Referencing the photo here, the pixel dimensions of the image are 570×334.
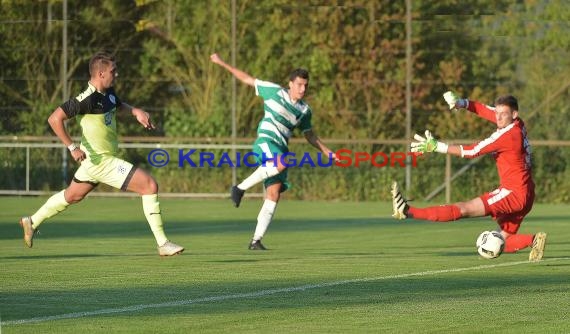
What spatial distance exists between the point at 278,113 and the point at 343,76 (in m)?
16.0

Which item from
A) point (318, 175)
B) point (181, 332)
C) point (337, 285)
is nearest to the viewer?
point (181, 332)

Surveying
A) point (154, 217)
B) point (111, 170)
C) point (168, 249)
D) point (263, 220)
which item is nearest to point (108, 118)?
point (111, 170)

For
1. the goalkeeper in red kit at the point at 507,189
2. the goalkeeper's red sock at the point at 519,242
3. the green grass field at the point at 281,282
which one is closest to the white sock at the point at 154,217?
the green grass field at the point at 281,282

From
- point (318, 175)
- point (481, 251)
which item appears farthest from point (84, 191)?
point (318, 175)

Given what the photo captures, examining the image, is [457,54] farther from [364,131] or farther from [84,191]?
[84,191]

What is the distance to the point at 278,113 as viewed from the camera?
16297mm

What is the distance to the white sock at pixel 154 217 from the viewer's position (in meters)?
14.1

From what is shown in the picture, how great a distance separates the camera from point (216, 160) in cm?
3178

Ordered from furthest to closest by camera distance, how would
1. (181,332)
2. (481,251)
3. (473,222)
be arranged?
(473,222), (481,251), (181,332)

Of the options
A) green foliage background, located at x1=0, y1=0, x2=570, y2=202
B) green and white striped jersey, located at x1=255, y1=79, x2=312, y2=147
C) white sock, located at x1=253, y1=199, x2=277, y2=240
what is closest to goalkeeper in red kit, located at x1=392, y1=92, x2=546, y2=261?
white sock, located at x1=253, y1=199, x2=277, y2=240

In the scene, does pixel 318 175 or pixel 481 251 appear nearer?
pixel 481 251

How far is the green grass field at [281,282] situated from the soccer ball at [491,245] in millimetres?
166

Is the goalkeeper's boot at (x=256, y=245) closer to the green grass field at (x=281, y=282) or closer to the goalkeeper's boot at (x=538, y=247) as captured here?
the green grass field at (x=281, y=282)

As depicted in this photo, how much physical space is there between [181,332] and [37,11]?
88.9 ft
